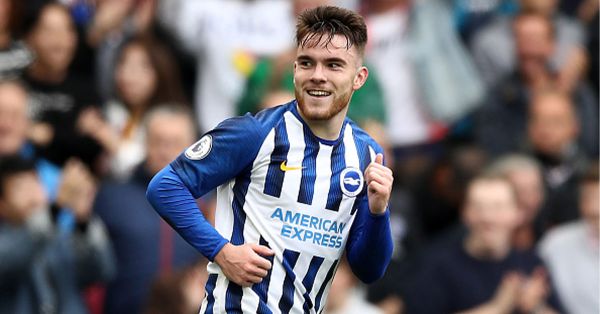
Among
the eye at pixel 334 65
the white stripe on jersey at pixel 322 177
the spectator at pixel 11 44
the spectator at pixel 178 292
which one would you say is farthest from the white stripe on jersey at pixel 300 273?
the spectator at pixel 11 44

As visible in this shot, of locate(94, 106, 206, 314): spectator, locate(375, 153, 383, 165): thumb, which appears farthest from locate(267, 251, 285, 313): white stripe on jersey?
locate(94, 106, 206, 314): spectator

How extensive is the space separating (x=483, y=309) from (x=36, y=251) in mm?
3061

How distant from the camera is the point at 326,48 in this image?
570 cm

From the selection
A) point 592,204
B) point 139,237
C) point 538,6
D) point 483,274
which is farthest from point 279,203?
point 538,6

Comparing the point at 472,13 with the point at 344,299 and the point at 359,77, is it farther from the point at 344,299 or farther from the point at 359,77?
the point at 359,77

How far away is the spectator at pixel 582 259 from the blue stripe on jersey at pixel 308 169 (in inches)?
162

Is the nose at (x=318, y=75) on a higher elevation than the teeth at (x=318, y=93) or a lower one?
higher

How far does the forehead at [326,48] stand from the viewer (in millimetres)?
5703

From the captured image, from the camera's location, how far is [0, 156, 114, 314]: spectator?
8.39 metres

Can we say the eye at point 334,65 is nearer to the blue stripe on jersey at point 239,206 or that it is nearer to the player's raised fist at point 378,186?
the player's raised fist at point 378,186

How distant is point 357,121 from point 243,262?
4.56 meters

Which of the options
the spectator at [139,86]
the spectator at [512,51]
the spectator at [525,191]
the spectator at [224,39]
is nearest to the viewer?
the spectator at [525,191]

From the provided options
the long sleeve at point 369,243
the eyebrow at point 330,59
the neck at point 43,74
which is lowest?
the neck at point 43,74

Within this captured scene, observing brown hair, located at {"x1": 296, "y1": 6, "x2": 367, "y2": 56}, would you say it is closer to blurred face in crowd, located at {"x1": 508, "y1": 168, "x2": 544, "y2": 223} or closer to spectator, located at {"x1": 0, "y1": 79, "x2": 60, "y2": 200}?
spectator, located at {"x1": 0, "y1": 79, "x2": 60, "y2": 200}
